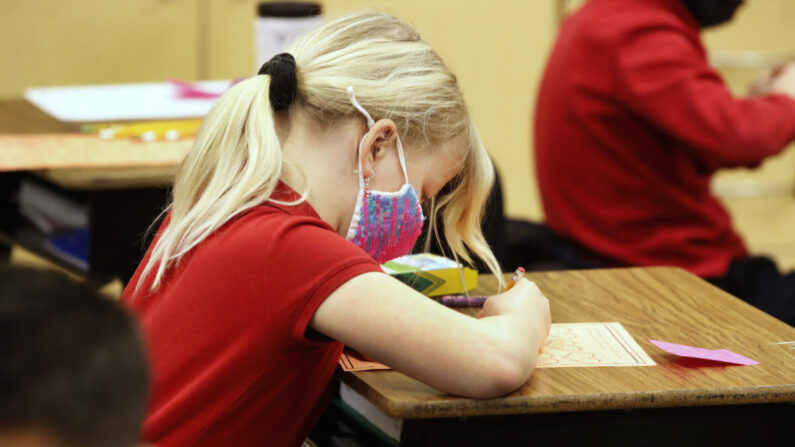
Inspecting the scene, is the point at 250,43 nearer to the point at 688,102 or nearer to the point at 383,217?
the point at 688,102

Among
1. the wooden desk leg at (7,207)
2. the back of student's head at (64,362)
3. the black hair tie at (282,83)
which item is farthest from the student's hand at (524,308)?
the wooden desk leg at (7,207)

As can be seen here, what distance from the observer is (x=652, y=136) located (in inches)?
87.6

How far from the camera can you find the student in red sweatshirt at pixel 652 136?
2.14m

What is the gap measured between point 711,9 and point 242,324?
1569 mm

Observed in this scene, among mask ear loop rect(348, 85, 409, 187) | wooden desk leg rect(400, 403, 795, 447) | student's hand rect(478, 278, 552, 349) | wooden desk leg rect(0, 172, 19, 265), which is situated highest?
mask ear loop rect(348, 85, 409, 187)

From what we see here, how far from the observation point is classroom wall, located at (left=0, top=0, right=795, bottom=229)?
3385 millimetres

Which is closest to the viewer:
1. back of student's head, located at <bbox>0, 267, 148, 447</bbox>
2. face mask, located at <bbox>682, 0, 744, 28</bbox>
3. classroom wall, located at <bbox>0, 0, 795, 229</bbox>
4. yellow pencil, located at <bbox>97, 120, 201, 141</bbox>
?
back of student's head, located at <bbox>0, 267, 148, 447</bbox>

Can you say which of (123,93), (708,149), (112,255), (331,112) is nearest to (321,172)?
(331,112)

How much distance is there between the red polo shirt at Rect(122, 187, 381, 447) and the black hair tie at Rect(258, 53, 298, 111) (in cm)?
10

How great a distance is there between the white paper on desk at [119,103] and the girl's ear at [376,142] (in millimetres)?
1218

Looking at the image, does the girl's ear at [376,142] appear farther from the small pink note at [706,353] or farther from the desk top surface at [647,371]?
the small pink note at [706,353]

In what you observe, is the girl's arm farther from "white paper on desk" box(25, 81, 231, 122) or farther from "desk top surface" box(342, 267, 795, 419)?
"white paper on desk" box(25, 81, 231, 122)

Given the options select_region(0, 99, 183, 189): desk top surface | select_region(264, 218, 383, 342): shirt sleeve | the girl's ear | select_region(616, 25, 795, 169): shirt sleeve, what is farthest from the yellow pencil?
select_region(264, 218, 383, 342): shirt sleeve

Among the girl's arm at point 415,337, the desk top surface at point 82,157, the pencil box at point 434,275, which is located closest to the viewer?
the girl's arm at point 415,337
